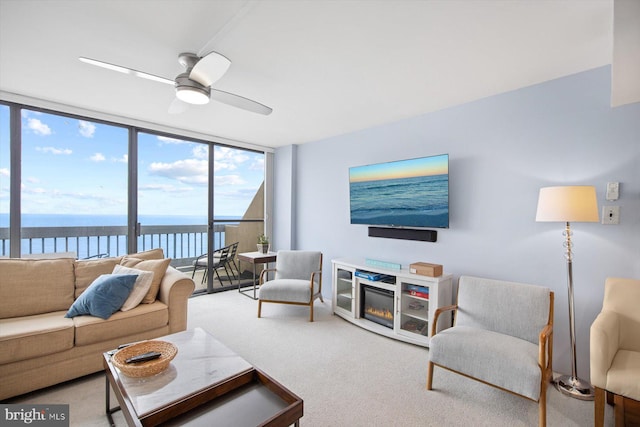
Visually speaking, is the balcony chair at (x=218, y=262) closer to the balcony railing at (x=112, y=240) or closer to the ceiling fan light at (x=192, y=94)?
the balcony railing at (x=112, y=240)

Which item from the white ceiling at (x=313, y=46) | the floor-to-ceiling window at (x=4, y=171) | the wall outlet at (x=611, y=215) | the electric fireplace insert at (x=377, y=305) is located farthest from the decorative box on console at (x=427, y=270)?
the floor-to-ceiling window at (x=4, y=171)

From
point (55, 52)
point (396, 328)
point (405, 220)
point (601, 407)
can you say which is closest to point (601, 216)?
point (601, 407)

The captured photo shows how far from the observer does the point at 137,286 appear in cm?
243

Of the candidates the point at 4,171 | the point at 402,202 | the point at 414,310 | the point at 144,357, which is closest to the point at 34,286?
the point at 4,171

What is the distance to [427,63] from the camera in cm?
210

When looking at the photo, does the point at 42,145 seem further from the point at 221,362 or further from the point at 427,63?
the point at 427,63

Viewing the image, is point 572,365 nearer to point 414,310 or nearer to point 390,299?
point 414,310

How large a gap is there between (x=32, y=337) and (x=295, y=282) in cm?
227

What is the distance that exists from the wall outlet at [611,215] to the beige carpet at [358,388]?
127cm

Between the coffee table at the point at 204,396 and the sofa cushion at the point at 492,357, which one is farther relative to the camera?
the sofa cushion at the point at 492,357

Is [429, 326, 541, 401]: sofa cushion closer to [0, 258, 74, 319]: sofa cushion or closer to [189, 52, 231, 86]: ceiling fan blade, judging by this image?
[189, 52, 231, 86]: ceiling fan blade

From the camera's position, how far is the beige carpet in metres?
1.78

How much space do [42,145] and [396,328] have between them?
14.2ft

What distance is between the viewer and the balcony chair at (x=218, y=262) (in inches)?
174
